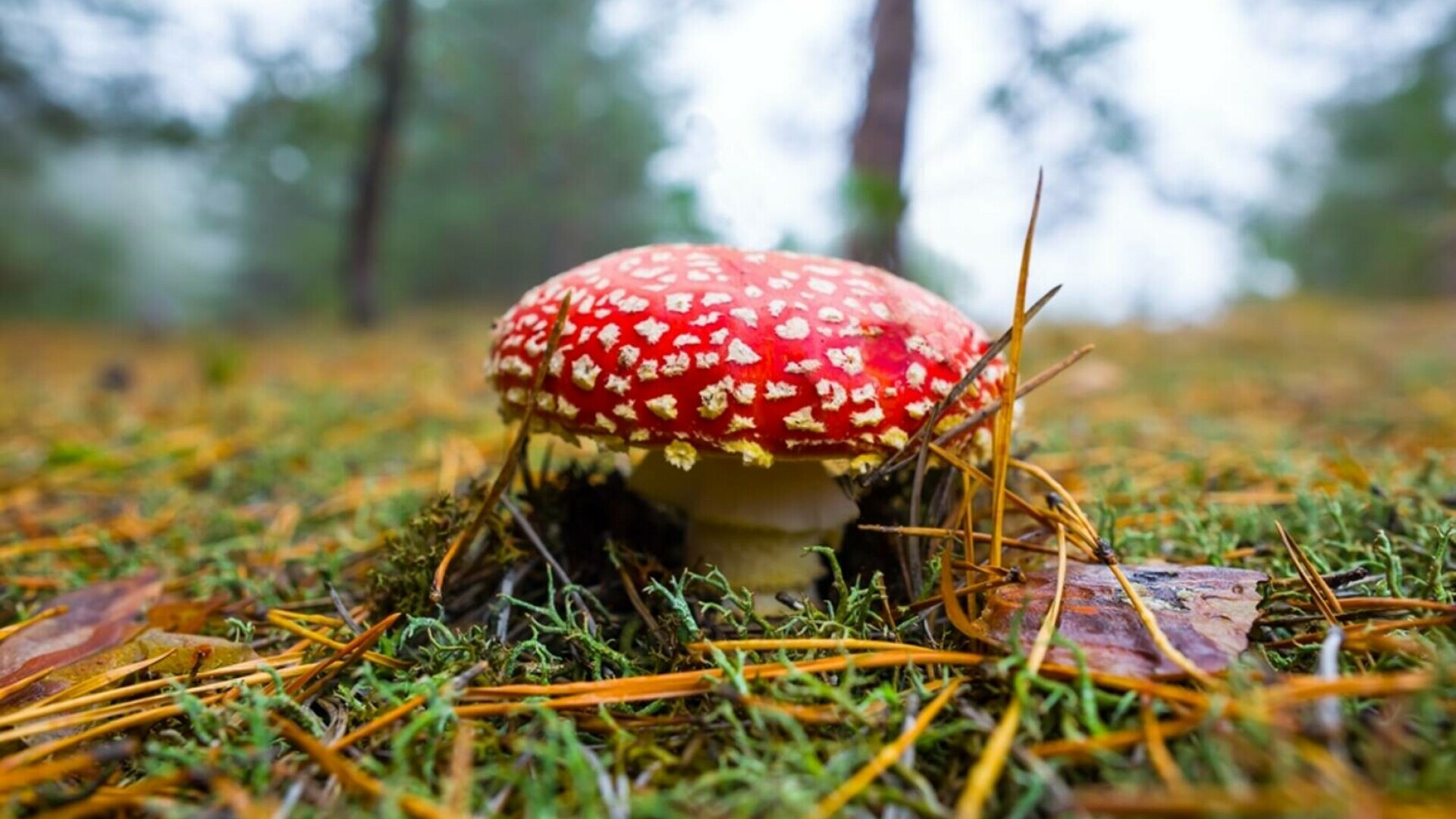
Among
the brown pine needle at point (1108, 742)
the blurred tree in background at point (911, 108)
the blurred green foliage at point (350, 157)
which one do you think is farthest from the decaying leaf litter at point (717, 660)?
the blurred green foliage at point (350, 157)

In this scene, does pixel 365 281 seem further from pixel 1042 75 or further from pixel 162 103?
pixel 1042 75

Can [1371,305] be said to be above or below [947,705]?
above

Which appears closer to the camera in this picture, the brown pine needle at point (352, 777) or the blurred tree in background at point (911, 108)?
the brown pine needle at point (352, 777)

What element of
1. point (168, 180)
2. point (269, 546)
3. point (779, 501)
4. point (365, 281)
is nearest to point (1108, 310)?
point (779, 501)

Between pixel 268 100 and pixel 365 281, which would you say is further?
pixel 365 281

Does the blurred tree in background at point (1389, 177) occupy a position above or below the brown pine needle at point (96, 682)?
above

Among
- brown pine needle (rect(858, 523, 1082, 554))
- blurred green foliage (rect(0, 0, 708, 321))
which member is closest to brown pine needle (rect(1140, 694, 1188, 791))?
brown pine needle (rect(858, 523, 1082, 554))

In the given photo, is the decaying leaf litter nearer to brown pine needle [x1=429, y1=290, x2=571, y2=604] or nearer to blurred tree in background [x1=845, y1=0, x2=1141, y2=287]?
brown pine needle [x1=429, y1=290, x2=571, y2=604]

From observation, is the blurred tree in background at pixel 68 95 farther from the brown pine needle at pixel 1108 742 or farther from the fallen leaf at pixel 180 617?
the brown pine needle at pixel 1108 742
